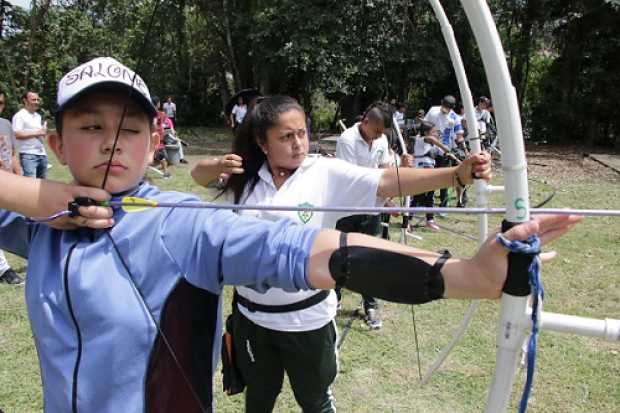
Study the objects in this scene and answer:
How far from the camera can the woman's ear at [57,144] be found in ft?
3.35

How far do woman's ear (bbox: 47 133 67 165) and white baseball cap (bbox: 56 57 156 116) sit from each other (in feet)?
0.28

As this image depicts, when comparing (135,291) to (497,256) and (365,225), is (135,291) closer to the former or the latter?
(497,256)

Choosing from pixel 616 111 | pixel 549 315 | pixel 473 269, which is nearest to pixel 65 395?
pixel 473 269

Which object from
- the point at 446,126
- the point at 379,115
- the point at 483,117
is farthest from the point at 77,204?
the point at 483,117

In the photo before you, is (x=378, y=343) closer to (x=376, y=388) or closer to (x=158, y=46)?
(x=376, y=388)

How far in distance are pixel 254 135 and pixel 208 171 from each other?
28cm

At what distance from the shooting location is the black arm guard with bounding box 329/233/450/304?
31.1 inches

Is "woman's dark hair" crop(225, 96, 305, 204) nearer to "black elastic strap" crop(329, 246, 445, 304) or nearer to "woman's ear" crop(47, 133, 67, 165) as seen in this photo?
"woman's ear" crop(47, 133, 67, 165)

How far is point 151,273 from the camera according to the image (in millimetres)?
938

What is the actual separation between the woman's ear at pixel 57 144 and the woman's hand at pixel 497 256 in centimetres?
81

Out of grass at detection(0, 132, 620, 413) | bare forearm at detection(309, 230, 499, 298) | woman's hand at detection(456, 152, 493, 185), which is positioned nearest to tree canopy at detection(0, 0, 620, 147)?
grass at detection(0, 132, 620, 413)

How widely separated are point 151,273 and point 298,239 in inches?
11.9

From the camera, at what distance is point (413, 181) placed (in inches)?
65.7

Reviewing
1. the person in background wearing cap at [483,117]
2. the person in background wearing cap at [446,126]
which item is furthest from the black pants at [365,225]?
the person in background wearing cap at [483,117]
